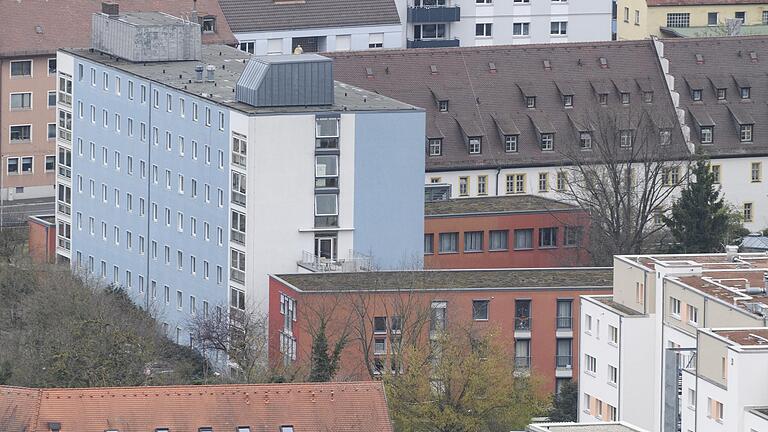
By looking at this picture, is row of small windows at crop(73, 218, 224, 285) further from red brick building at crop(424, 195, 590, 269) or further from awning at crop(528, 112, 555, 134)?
awning at crop(528, 112, 555, 134)

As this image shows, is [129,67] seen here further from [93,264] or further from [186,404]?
[186,404]

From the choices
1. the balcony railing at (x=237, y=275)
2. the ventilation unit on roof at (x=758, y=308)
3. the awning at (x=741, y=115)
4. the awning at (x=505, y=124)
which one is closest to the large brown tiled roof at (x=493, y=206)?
the awning at (x=505, y=124)

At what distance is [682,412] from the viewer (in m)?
120

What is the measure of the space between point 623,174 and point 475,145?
8.74 metres

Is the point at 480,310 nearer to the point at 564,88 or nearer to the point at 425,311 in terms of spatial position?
the point at 425,311

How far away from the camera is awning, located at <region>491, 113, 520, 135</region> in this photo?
17075cm

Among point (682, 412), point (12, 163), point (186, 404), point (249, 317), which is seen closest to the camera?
point (186, 404)

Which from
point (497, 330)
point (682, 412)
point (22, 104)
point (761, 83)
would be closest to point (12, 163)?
point (22, 104)

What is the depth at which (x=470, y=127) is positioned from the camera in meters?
171

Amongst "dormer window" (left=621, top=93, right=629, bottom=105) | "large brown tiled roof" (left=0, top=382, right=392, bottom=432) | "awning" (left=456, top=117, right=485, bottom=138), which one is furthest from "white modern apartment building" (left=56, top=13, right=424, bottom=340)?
"large brown tiled roof" (left=0, top=382, right=392, bottom=432)

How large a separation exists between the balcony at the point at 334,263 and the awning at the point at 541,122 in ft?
86.8

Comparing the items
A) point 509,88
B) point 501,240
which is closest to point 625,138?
point 509,88

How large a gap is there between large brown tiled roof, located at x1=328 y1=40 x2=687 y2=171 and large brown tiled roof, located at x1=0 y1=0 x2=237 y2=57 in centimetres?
2007

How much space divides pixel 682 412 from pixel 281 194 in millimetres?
31043
